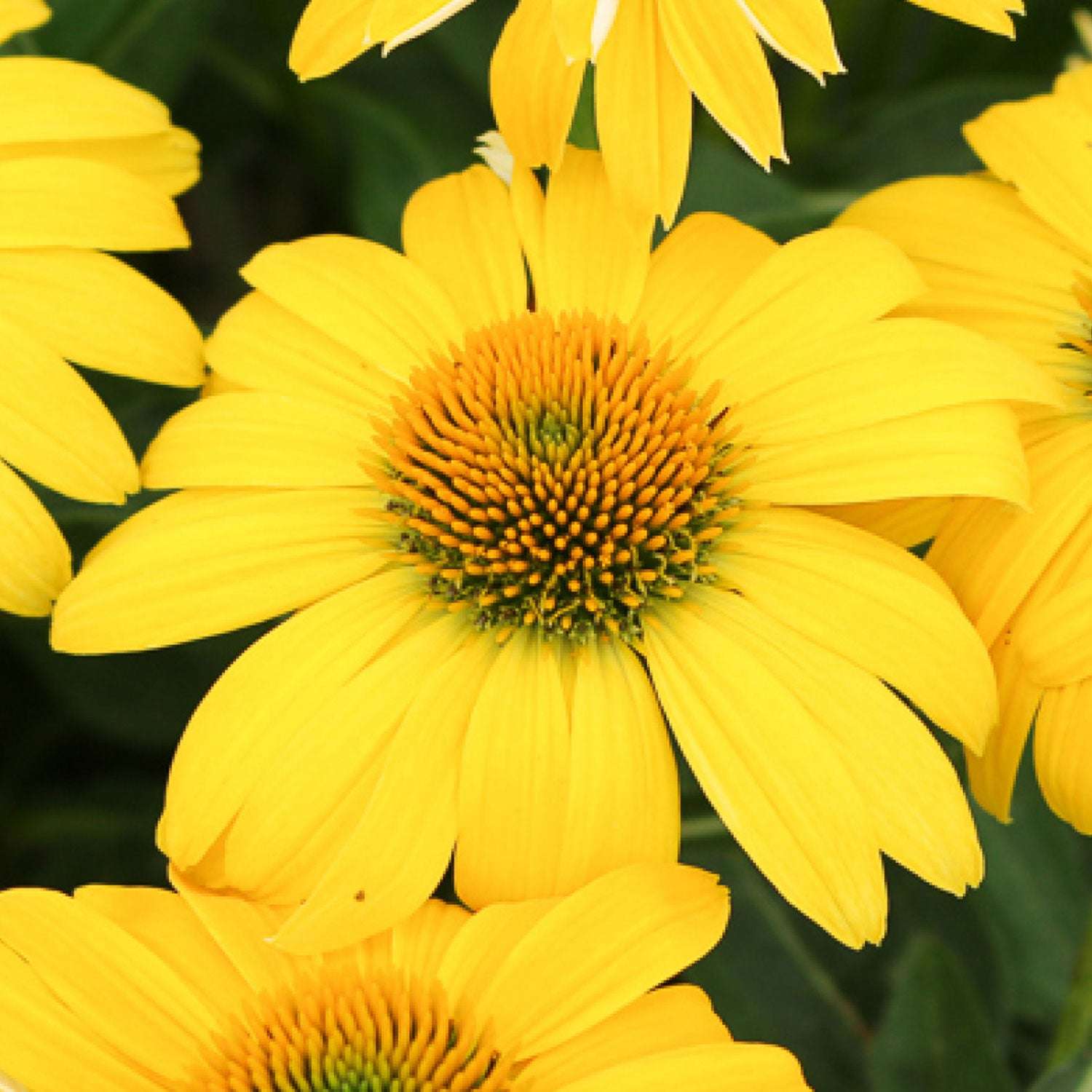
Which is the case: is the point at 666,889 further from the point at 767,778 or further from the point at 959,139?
the point at 959,139

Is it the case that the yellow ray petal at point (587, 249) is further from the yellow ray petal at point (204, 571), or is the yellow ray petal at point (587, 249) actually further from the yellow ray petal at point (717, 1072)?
the yellow ray petal at point (717, 1072)

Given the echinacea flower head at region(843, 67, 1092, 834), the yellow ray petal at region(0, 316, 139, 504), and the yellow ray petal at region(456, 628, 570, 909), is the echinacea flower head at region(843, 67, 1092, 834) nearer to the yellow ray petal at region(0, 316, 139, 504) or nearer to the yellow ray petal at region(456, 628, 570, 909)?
the yellow ray petal at region(456, 628, 570, 909)

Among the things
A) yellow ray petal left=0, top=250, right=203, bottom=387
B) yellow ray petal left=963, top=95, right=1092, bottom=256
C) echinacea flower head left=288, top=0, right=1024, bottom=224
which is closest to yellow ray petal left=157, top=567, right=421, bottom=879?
yellow ray petal left=0, top=250, right=203, bottom=387

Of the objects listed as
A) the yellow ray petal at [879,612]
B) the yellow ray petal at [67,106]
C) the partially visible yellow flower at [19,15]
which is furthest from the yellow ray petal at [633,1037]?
the partially visible yellow flower at [19,15]

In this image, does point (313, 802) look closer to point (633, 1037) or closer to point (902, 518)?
point (633, 1037)

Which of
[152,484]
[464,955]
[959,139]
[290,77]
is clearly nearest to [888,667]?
[464,955]

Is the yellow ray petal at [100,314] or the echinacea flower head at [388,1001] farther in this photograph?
the yellow ray petal at [100,314]
